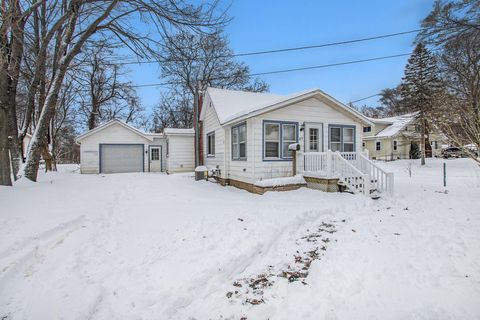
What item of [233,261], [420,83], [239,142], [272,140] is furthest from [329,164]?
[420,83]

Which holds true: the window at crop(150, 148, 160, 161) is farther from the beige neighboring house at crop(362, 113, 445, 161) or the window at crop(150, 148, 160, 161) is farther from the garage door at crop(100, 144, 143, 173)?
the beige neighboring house at crop(362, 113, 445, 161)

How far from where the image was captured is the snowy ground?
2891mm

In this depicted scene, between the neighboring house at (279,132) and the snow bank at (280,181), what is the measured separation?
0.43m

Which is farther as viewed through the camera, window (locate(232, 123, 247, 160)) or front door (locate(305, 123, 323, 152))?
front door (locate(305, 123, 323, 152))

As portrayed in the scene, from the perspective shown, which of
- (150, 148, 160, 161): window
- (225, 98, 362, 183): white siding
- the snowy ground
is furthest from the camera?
(150, 148, 160, 161): window

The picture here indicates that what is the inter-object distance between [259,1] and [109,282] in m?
11.4

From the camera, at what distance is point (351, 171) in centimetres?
873

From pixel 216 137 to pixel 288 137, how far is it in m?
4.37

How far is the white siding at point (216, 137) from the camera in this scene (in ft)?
40.3

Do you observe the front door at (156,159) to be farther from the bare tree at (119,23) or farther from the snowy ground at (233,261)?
the snowy ground at (233,261)

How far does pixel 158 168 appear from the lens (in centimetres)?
2008

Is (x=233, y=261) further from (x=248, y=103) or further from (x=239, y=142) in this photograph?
(x=248, y=103)

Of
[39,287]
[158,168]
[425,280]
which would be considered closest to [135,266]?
[39,287]

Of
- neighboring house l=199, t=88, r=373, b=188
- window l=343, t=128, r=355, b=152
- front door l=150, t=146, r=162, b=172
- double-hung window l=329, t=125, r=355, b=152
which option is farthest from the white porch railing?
front door l=150, t=146, r=162, b=172
